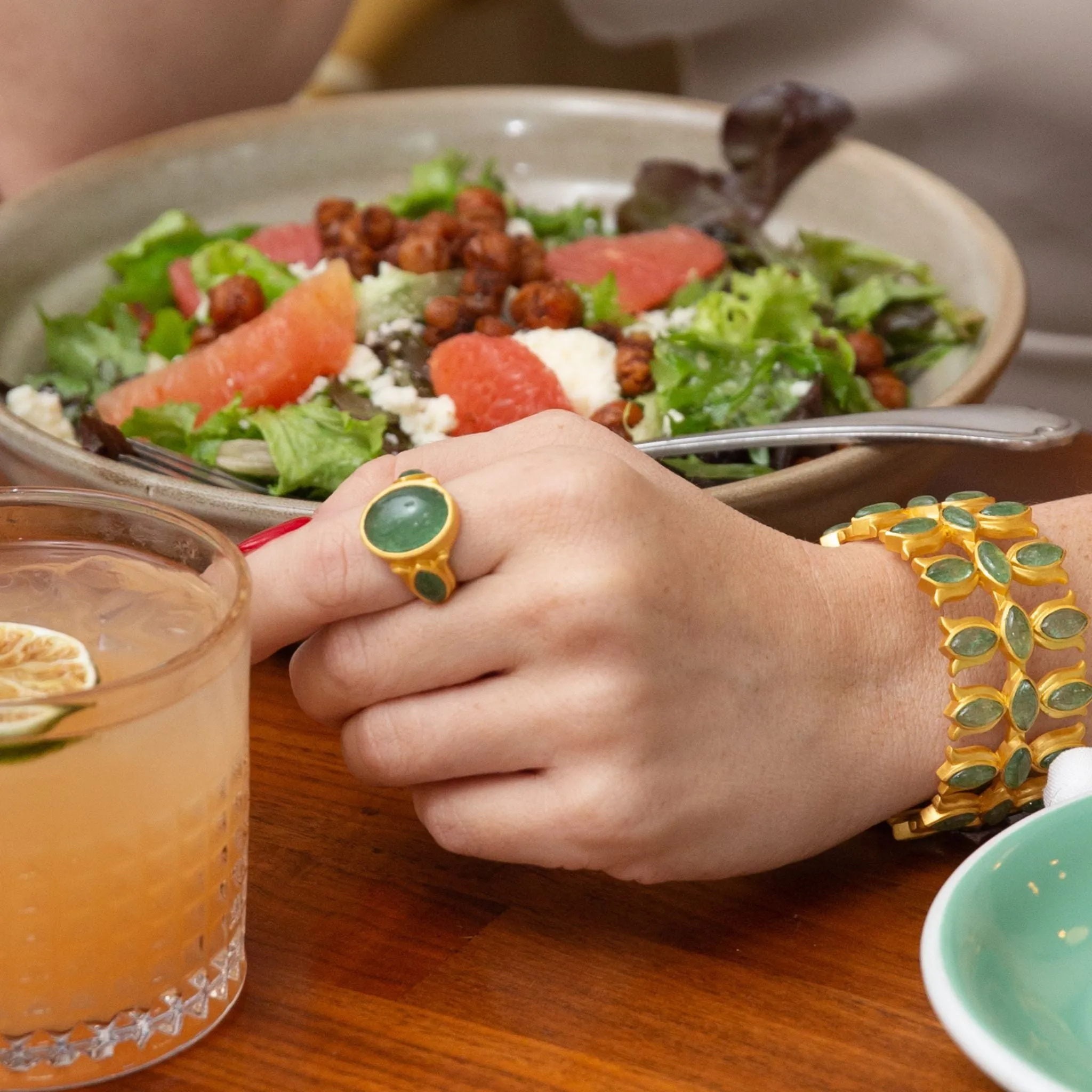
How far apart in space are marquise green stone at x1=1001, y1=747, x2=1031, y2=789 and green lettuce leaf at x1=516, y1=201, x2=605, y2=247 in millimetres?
981

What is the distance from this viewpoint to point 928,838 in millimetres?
779

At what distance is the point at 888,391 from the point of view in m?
1.30

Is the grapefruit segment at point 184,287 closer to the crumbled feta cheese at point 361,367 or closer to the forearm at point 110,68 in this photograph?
the crumbled feta cheese at point 361,367

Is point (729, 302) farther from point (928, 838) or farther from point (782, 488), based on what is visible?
point (928, 838)

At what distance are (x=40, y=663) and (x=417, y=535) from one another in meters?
0.17

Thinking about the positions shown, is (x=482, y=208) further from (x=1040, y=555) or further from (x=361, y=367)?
(x=1040, y=555)

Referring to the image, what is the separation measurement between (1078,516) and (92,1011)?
24.8 inches

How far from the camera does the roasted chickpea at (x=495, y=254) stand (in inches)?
54.1

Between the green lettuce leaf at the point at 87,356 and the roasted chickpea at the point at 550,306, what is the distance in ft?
1.26

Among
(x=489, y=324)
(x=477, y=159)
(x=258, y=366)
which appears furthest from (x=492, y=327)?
(x=477, y=159)

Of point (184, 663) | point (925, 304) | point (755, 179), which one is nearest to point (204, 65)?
point (755, 179)

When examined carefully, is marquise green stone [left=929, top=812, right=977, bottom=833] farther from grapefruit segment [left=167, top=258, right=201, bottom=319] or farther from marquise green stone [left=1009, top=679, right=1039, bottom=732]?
grapefruit segment [left=167, top=258, right=201, bottom=319]

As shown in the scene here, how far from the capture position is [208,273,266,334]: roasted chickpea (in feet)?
4.26

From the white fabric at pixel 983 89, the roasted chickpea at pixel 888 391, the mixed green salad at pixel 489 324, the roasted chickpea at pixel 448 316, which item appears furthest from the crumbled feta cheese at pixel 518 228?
the white fabric at pixel 983 89
